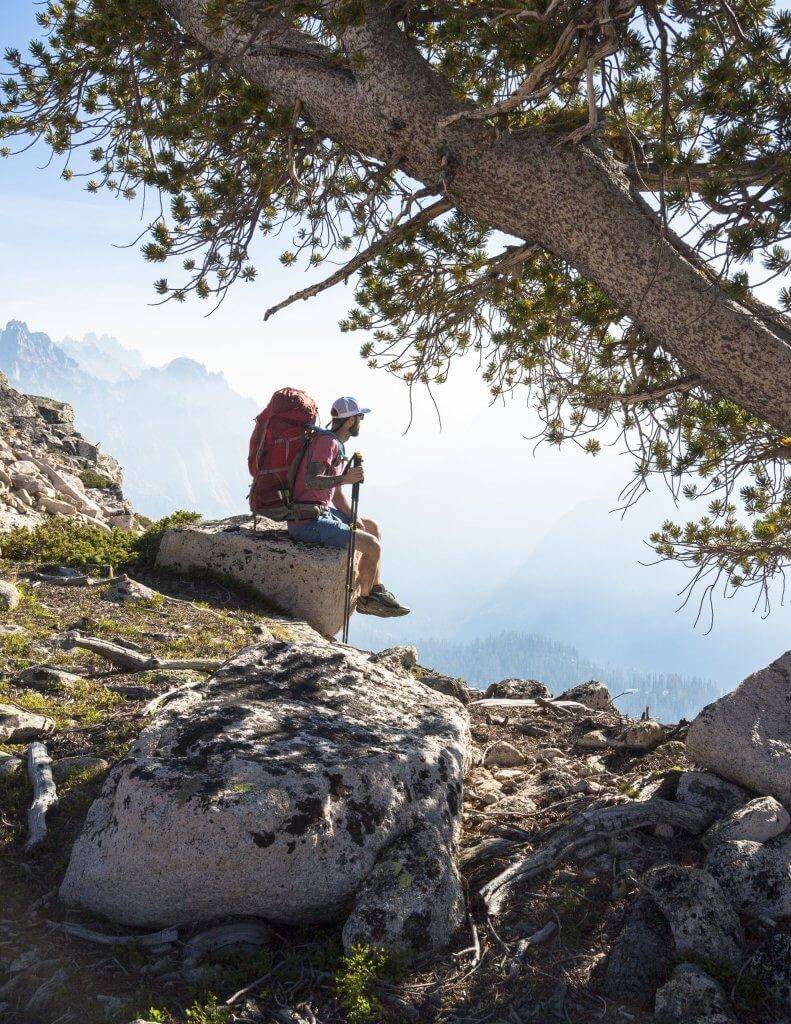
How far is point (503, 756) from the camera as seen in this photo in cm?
602

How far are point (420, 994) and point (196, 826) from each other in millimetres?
1200

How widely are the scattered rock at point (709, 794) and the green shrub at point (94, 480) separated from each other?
24636 millimetres

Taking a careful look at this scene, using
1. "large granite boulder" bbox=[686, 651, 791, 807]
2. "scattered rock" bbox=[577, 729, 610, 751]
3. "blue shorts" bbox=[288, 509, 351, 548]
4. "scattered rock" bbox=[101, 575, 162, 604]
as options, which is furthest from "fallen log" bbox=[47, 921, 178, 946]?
"blue shorts" bbox=[288, 509, 351, 548]

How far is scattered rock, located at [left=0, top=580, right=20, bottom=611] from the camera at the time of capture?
26.1ft

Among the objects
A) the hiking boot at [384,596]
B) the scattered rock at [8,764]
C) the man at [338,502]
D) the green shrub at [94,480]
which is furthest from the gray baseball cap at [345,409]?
the green shrub at [94,480]

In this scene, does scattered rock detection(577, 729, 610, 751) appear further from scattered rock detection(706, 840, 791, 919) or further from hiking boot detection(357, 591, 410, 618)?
hiking boot detection(357, 591, 410, 618)

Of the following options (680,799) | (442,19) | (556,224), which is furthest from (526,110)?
(680,799)

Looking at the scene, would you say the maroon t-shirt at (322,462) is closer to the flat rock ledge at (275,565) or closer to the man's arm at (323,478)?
the man's arm at (323,478)

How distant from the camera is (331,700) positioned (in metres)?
4.89

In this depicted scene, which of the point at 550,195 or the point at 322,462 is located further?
the point at 322,462

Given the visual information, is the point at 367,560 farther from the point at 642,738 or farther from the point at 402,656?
the point at 642,738

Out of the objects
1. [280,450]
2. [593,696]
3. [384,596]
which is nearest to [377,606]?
[384,596]

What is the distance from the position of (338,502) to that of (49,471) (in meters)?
13.7

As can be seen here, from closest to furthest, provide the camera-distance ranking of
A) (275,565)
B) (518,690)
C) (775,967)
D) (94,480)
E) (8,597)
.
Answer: (775,967)
(8,597)
(518,690)
(275,565)
(94,480)
